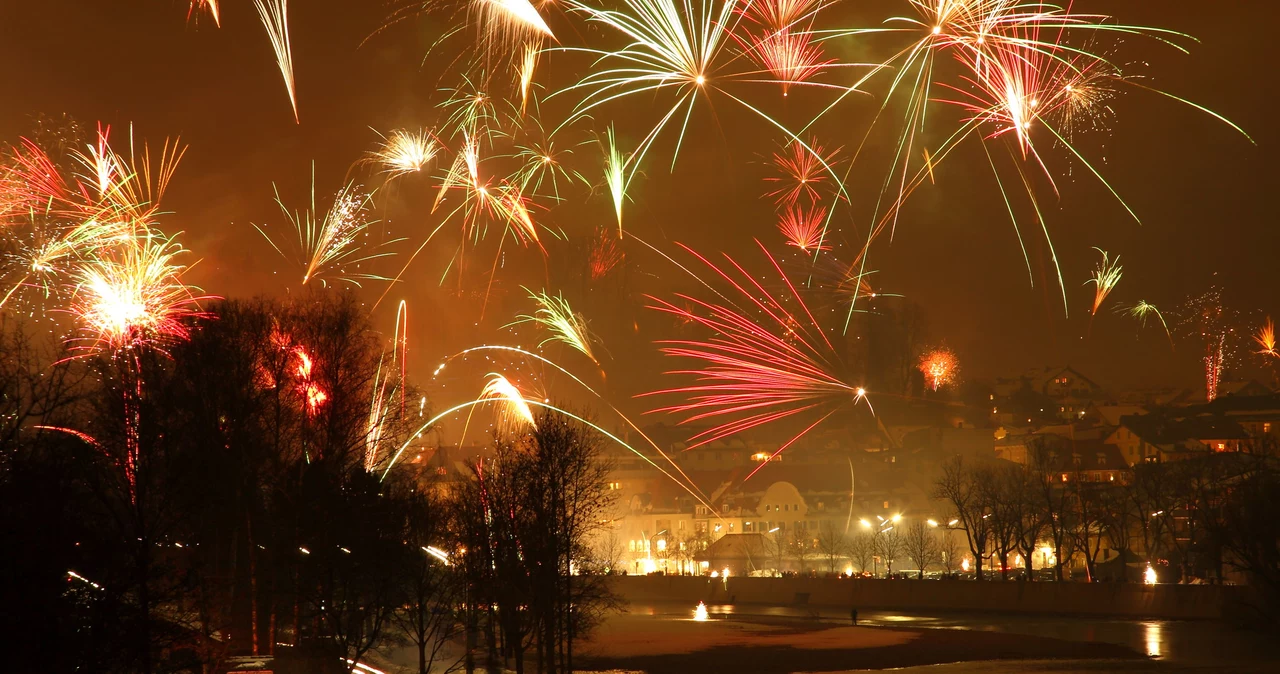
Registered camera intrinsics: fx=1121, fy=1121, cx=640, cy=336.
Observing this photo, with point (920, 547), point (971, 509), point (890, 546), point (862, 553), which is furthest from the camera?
point (862, 553)

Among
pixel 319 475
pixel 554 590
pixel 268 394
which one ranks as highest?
pixel 268 394

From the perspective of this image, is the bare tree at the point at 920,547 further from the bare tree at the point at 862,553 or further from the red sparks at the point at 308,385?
the red sparks at the point at 308,385

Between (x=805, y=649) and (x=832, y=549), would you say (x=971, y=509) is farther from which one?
(x=805, y=649)

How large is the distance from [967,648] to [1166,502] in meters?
35.5

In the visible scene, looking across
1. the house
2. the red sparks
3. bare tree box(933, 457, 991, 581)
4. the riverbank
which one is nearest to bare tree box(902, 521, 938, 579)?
bare tree box(933, 457, 991, 581)

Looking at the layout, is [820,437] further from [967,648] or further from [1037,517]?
[967,648]

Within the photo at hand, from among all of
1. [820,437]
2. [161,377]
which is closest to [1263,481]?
[161,377]

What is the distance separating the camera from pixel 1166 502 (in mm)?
68875

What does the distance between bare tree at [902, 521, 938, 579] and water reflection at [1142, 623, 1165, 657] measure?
3081 cm

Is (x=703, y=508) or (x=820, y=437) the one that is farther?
(x=820, y=437)

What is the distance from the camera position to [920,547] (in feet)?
259

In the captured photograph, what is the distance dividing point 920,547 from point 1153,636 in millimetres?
36891

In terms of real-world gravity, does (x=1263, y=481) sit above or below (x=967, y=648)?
above

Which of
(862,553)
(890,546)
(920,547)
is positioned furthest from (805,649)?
(862,553)
